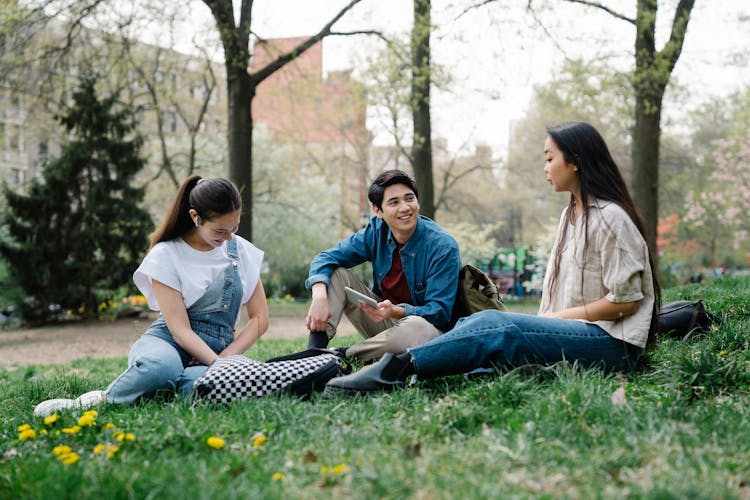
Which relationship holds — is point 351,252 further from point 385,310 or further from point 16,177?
point 16,177

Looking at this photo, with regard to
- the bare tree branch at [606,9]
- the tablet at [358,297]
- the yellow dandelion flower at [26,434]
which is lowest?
the yellow dandelion flower at [26,434]

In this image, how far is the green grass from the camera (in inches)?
81.7

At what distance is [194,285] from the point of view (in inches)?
155

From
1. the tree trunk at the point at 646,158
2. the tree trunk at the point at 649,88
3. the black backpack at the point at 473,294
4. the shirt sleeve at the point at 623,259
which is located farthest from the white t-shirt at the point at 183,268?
the tree trunk at the point at 646,158

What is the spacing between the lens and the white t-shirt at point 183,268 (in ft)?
12.7

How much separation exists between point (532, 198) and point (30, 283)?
2971cm

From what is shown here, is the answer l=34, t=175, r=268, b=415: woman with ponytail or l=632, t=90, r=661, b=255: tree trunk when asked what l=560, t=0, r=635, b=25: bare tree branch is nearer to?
l=632, t=90, r=661, b=255: tree trunk

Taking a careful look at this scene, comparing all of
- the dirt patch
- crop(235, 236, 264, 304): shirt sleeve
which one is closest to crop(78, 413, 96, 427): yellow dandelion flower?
crop(235, 236, 264, 304): shirt sleeve

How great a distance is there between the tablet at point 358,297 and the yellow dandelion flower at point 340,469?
1.69 metres

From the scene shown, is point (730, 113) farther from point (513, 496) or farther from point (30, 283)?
point (513, 496)

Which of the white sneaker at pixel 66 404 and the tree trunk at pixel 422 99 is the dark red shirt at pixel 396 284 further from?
the tree trunk at pixel 422 99

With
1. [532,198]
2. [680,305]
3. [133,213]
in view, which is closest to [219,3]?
[133,213]

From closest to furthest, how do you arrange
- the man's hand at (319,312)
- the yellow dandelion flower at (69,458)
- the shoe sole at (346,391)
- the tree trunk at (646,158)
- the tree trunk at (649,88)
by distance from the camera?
the yellow dandelion flower at (69,458) < the shoe sole at (346,391) < the man's hand at (319,312) < the tree trunk at (649,88) < the tree trunk at (646,158)

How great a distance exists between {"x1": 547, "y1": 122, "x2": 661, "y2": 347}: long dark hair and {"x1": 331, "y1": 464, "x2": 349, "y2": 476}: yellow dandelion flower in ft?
6.14
